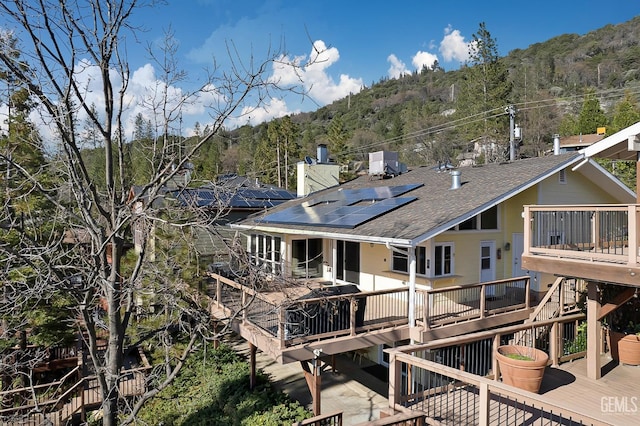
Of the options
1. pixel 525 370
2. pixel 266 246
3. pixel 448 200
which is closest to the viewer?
pixel 525 370

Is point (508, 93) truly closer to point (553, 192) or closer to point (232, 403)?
point (553, 192)

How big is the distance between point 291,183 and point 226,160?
1589cm

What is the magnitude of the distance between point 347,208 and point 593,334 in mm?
7928

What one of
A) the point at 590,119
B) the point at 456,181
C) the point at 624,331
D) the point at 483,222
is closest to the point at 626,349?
the point at 624,331

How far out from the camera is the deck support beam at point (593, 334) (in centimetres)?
795

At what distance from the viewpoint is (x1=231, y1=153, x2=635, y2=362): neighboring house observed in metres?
10.6

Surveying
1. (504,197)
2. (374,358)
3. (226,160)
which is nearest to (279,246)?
(374,358)

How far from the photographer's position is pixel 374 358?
1359cm

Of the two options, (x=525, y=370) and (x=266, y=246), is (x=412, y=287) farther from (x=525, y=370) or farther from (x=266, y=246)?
(x=266, y=246)

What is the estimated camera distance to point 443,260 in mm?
11375

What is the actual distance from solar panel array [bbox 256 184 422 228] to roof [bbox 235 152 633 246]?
4 cm

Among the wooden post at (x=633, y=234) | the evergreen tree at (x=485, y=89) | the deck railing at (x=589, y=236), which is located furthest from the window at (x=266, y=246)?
the evergreen tree at (x=485, y=89)

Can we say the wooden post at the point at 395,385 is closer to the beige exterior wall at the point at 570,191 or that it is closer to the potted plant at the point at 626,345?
the potted plant at the point at 626,345

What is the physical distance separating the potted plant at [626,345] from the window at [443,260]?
3.85 meters
